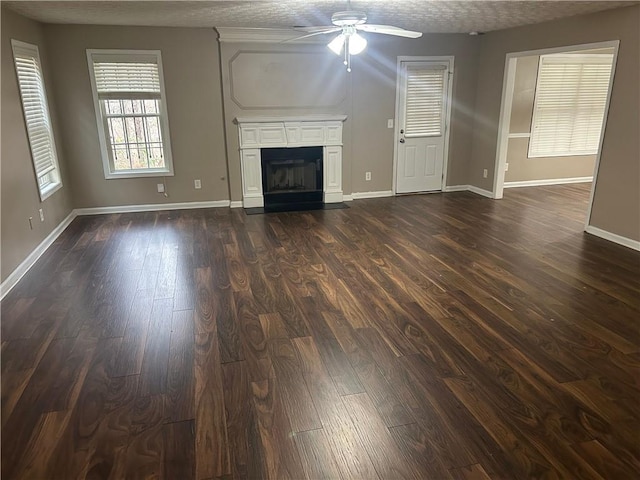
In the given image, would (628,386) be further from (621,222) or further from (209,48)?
(209,48)

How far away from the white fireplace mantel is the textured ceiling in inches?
50.8

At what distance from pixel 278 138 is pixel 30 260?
3.48 metres

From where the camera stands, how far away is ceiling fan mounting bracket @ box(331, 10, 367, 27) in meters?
3.50

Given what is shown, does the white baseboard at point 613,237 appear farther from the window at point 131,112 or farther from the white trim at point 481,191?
the window at point 131,112

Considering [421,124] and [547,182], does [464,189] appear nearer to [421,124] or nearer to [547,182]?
[421,124]

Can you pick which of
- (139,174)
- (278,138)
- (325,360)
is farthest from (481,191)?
(325,360)

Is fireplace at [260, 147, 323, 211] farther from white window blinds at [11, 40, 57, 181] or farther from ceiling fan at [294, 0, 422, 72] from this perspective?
white window blinds at [11, 40, 57, 181]

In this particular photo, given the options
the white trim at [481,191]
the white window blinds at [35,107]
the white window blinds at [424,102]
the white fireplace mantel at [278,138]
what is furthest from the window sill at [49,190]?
the white trim at [481,191]

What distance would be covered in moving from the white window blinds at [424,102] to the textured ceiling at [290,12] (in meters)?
1.11

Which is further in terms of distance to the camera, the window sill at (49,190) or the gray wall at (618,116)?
the window sill at (49,190)

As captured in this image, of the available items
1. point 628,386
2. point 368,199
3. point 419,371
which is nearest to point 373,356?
point 419,371

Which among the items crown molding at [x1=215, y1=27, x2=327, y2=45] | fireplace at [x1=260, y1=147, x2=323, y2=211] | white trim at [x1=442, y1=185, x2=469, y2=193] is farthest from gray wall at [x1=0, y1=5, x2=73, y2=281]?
white trim at [x1=442, y1=185, x2=469, y2=193]

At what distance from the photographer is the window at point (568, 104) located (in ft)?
23.9

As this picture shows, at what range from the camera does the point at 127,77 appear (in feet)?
19.4
